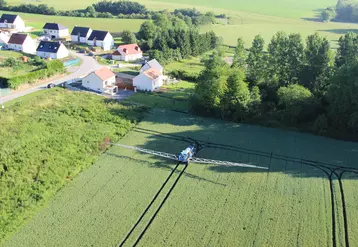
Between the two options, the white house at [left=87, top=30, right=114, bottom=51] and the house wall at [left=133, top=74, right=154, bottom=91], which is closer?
the house wall at [left=133, top=74, right=154, bottom=91]

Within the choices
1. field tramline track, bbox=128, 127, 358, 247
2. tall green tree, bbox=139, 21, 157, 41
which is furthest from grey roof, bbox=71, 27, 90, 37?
field tramline track, bbox=128, 127, 358, 247

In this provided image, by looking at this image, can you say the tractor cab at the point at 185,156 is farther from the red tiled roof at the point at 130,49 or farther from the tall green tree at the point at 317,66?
the red tiled roof at the point at 130,49

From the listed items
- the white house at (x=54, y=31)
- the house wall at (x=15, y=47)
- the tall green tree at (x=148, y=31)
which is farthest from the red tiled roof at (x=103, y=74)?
the white house at (x=54, y=31)

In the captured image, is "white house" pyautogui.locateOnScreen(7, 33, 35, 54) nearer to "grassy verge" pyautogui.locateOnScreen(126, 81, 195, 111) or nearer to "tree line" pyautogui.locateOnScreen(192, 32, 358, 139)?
"grassy verge" pyautogui.locateOnScreen(126, 81, 195, 111)

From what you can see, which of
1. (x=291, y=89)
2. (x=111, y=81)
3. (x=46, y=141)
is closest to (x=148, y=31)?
(x=111, y=81)

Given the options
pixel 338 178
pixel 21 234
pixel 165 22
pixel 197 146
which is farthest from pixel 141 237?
pixel 165 22

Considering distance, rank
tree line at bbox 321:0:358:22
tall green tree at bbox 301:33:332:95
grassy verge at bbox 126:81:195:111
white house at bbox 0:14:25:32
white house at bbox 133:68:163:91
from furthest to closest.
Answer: tree line at bbox 321:0:358:22, white house at bbox 0:14:25:32, white house at bbox 133:68:163:91, grassy verge at bbox 126:81:195:111, tall green tree at bbox 301:33:332:95
